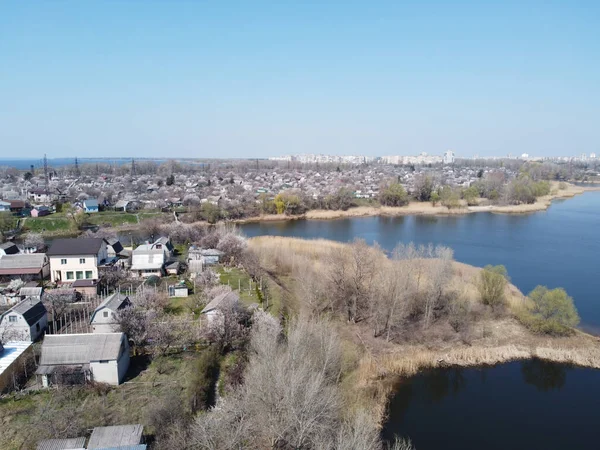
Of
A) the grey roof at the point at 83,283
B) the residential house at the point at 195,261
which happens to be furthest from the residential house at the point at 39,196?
the grey roof at the point at 83,283

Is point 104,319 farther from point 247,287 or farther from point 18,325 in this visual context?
point 247,287

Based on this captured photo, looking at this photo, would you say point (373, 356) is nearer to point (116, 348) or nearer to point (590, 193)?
point (116, 348)

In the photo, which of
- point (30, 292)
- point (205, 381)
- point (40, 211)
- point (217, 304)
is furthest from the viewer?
point (40, 211)

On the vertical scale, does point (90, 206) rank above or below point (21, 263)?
above

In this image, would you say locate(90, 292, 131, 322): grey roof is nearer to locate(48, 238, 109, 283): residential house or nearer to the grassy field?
the grassy field

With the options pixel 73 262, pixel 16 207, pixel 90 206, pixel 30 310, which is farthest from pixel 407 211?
pixel 16 207

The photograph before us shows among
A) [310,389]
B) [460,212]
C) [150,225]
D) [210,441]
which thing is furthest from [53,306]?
[460,212]
